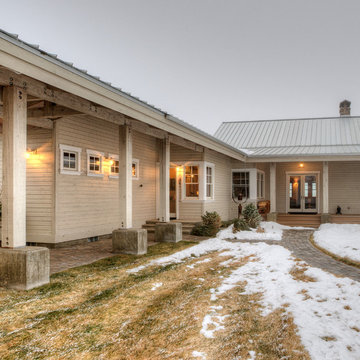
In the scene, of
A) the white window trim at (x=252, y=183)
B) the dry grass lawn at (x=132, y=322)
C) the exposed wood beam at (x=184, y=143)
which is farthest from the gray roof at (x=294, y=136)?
the dry grass lawn at (x=132, y=322)

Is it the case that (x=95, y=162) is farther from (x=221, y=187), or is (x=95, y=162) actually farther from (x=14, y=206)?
(x=221, y=187)

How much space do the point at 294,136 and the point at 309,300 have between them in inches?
581

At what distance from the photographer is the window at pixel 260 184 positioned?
16281mm

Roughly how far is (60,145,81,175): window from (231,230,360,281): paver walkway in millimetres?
5749

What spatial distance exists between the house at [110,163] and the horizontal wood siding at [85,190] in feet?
0.09

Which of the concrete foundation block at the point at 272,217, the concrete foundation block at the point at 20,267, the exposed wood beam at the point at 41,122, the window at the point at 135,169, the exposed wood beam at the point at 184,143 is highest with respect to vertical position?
the exposed wood beam at the point at 41,122

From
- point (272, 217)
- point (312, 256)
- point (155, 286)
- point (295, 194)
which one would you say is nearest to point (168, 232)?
point (312, 256)

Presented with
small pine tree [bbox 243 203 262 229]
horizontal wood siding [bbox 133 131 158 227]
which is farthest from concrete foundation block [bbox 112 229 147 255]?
small pine tree [bbox 243 203 262 229]

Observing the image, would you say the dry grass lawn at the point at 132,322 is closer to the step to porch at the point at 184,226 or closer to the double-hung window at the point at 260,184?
the step to porch at the point at 184,226

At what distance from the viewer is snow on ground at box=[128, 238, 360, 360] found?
327 cm

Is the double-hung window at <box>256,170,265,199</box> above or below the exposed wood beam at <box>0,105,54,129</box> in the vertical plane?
below

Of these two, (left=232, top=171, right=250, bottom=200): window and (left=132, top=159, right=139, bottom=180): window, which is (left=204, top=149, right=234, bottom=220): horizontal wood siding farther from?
(left=132, top=159, right=139, bottom=180): window

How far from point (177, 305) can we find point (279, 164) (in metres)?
14.0

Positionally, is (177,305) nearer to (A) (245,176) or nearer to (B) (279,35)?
(A) (245,176)
